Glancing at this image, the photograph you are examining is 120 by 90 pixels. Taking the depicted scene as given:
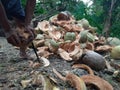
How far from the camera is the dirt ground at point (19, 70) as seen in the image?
116 inches

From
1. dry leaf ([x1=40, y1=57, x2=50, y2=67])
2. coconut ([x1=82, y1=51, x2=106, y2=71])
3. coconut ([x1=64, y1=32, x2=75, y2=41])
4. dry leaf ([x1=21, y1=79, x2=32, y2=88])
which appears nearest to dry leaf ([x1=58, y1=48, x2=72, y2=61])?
coconut ([x1=82, y1=51, x2=106, y2=71])

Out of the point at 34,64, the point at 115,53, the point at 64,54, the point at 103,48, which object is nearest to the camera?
the point at 34,64

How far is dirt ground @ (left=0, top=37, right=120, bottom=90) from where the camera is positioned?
9.69ft

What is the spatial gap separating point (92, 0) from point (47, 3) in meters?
1.19

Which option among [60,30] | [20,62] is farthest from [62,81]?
[60,30]

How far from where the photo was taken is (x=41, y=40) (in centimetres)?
473

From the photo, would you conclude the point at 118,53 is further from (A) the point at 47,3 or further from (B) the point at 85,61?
(A) the point at 47,3

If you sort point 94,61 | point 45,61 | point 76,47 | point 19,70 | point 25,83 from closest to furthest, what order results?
point 25,83
point 19,70
point 45,61
point 94,61
point 76,47

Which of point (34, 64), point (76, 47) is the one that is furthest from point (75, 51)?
point (34, 64)

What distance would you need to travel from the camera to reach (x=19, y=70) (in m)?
3.34

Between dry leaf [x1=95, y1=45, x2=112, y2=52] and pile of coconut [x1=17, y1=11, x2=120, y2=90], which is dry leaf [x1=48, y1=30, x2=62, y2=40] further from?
dry leaf [x1=95, y1=45, x2=112, y2=52]

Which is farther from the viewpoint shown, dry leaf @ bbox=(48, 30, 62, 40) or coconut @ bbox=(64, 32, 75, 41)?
dry leaf @ bbox=(48, 30, 62, 40)

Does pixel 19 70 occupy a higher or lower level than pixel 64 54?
higher

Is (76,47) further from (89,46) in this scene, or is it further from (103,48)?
(103,48)
